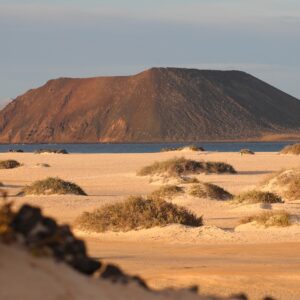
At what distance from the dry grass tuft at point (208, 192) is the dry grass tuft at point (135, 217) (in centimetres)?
941

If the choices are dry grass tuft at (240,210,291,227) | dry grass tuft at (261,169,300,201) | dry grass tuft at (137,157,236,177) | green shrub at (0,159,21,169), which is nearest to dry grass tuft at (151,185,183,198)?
dry grass tuft at (261,169,300,201)

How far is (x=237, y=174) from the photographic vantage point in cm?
4916

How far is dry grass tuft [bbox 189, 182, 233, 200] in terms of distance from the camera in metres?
31.4

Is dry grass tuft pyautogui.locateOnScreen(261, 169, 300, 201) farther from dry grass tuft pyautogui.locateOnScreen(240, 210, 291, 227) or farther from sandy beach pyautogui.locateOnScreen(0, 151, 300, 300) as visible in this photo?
dry grass tuft pyautogui.locateOnScreen(240, 210, 291, 227)

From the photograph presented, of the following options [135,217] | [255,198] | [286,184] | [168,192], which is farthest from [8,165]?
[135,217]

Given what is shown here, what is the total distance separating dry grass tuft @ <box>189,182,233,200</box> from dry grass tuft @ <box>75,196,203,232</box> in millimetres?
9407

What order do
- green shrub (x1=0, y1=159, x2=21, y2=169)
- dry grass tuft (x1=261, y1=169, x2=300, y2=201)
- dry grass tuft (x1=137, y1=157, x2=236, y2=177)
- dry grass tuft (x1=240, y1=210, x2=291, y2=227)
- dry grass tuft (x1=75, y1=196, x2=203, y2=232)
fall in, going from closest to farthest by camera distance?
dry grass tuft (x1=75, y1=196, x2=203, y2=232) < dry grass tuft (x1=240, y1=210, x2=291, y2=227) < dry grass tuft (x1=261, y1=169, x2=300, y2=201) < dry grass tuft (x1=137, y1=157, x2=236, y2=177) < green shrub (x1=0, y1=159, x2=21, y2=169)

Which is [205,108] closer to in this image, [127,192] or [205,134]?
[205,134]

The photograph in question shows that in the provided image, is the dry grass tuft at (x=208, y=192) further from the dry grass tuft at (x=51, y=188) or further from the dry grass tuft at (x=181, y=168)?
the dry grass tuft at (x=181, y=168)

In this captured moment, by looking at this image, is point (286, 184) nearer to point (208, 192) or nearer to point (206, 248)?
point (208, 192)

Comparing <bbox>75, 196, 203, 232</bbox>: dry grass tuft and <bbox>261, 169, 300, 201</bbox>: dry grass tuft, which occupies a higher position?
<bbox>261, 169, 300, 201</bbox>: dry grass tuft

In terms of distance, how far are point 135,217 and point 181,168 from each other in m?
26.3

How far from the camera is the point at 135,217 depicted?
2138 centimetres

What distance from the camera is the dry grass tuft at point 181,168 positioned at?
4634cm
